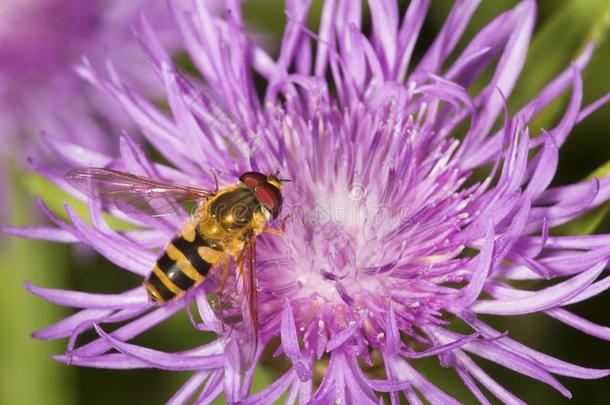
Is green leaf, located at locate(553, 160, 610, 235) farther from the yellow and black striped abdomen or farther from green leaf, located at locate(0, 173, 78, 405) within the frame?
green leaf, located at locate(0, 173, 78, 405)

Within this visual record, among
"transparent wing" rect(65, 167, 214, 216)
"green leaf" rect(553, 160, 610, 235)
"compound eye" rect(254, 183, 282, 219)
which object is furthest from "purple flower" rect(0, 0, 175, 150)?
"green leaf" rect(553, 160, 610, 235)

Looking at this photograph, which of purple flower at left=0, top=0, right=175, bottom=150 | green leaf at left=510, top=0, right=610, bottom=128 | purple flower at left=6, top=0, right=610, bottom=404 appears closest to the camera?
purple flower at left=6, top=0, right=610, bottom=404

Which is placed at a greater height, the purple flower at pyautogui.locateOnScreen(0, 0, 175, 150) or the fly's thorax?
the purple flower at pyautogui.locateOnScreen(0, 0, 175, 150)

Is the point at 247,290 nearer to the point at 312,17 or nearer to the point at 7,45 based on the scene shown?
the point at 312,17

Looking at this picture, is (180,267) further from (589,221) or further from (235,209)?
(589,221)

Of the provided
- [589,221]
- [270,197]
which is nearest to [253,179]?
[270,197]

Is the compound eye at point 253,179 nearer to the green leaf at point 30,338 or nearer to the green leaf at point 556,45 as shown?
the green leaf at point 556,45
